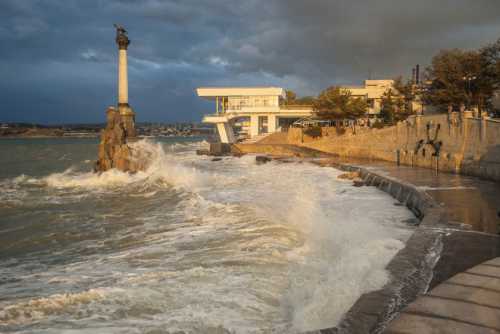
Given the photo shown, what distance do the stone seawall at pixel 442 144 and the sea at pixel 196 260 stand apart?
244 inches

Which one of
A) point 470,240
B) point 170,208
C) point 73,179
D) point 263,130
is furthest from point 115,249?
point 263,130

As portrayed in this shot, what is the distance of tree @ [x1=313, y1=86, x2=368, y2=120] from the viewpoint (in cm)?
4472

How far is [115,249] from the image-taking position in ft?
30.6

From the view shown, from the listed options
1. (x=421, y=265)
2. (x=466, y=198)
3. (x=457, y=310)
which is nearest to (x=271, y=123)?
(x=466, y=198)

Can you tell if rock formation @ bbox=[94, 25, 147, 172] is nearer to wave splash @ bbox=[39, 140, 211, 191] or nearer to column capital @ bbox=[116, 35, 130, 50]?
wave splash @ bbox=[39, 140, 211, 191]

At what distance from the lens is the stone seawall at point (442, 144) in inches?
704

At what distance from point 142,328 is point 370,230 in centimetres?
624

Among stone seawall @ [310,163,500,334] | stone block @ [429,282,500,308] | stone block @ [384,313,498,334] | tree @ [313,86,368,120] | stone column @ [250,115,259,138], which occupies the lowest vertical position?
stone seawall @ [310,163,500,334]

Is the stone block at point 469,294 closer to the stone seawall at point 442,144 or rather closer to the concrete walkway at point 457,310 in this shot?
the concrete walkway at point 457,310

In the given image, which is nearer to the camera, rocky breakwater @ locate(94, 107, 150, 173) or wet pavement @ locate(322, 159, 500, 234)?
wet pavement @ locate(322, 159, 500, 234)

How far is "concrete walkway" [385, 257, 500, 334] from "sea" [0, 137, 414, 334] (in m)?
1.18

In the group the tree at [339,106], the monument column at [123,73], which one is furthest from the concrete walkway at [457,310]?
the monument column at [123,73]

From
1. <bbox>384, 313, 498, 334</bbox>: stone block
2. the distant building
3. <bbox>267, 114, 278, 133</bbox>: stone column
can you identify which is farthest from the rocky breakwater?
the distant building

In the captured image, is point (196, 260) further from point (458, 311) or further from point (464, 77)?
point (464, 77)
